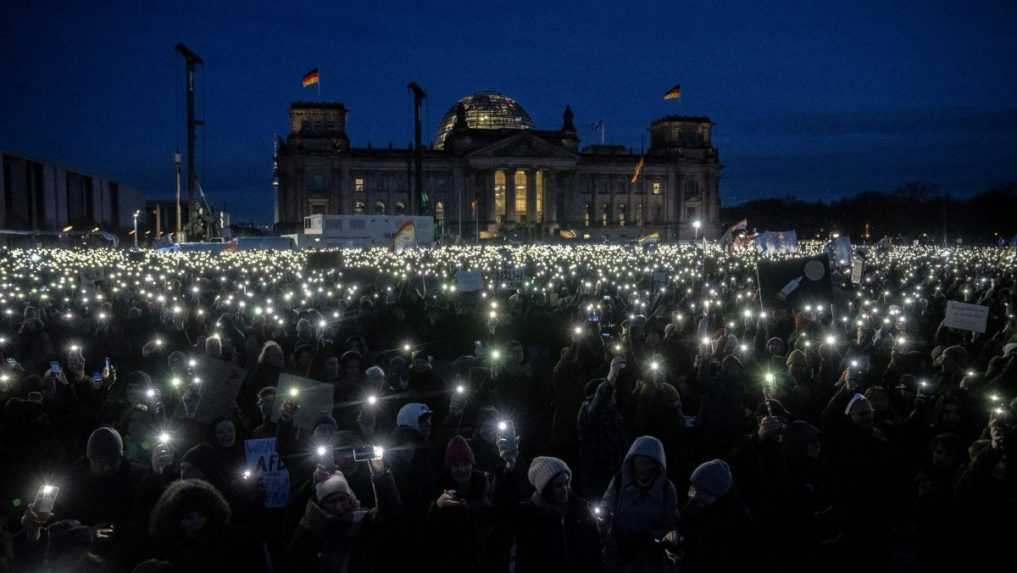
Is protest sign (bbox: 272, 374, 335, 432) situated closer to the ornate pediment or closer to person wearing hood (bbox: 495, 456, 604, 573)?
person wearing hood (bbox: 495, 456, 604, 573)

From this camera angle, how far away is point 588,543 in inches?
171

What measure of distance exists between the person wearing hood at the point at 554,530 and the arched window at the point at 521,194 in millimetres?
90195

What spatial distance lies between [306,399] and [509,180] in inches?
3489

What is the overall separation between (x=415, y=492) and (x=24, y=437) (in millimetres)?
3228

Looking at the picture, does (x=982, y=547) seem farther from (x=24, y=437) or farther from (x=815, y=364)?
(x=24, y=437)

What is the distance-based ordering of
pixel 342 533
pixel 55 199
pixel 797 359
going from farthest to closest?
pixel 55 199
pixel 797 359
pixel 342 533

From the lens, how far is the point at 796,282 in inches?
436

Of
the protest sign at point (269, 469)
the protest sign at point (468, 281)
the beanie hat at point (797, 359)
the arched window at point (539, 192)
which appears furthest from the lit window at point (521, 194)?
the protest sign at point (269, 469)

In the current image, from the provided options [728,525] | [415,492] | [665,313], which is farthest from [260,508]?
[665,313]

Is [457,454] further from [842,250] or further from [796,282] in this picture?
[842,250]

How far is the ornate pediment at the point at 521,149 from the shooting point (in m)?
91.2

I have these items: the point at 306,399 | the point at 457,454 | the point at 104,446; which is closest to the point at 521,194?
the point at 306,399

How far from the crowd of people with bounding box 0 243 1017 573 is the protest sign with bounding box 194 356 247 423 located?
1.1 inches

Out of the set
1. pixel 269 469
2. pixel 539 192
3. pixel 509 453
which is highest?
pixel 539 192
